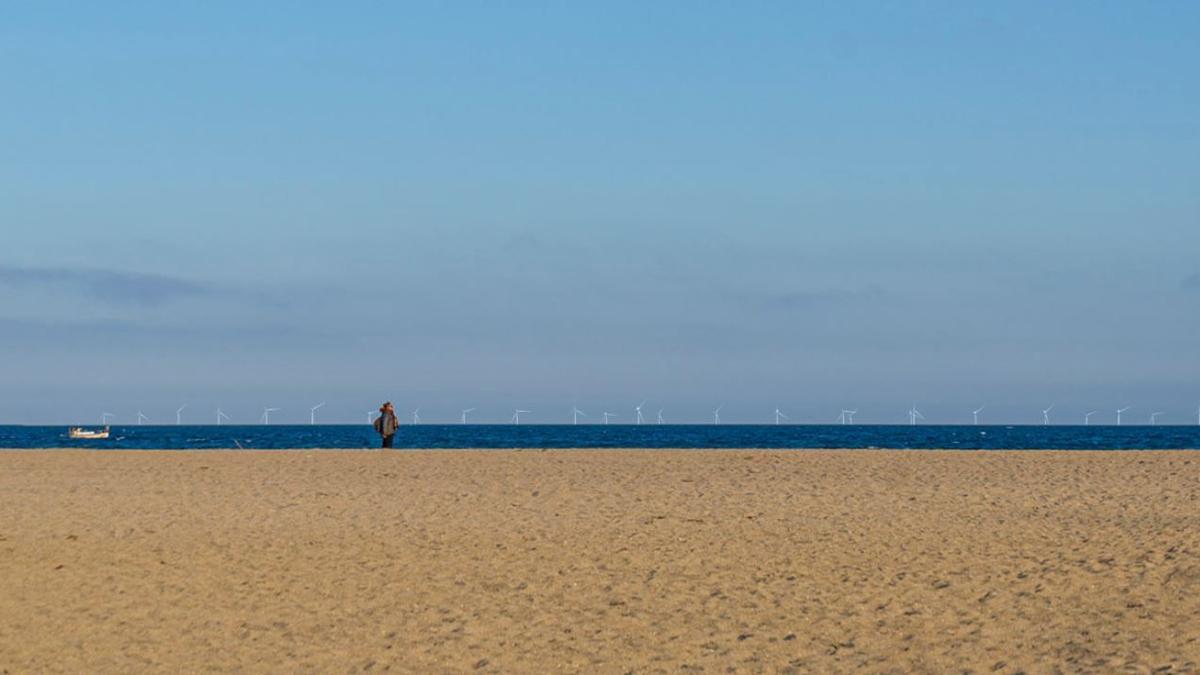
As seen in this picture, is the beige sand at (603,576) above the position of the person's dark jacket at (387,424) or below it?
below

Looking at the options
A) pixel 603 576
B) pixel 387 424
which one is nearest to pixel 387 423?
pixel 387 424

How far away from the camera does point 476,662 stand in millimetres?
14641

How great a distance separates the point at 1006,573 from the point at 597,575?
5.66 m

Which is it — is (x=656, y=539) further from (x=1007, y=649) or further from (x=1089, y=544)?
(x=1007, y=649)

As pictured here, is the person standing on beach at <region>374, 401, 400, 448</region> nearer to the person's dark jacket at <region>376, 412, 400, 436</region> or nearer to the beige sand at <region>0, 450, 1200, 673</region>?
the person's dark jacket at <region>376, 412, 400, 436</region>

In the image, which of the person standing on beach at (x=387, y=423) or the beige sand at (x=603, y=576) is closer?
the beige sand at (x=603, y=576)

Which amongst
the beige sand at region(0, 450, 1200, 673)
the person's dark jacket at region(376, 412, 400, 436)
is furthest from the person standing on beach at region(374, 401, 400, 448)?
the beige sand at region(0, 450, 1200, 673)

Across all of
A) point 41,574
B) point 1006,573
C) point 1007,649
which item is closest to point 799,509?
point 1006,573

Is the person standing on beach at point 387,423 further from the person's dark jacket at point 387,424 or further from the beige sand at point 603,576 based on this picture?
the beige sand at point 603,576

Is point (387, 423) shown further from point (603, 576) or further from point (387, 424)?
point (603, 576)

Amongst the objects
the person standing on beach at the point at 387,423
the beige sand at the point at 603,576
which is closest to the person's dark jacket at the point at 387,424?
the person standing on beach at the point at 387,423

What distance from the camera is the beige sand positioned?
1497 cm

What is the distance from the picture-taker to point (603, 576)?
19125 millimetres

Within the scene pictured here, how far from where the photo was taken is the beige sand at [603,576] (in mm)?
14969
